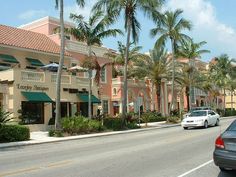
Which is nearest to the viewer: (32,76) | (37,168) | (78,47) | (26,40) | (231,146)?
(231,146)


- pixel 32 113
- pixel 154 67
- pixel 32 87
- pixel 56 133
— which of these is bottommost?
pixel 56 133

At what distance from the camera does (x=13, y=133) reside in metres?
25.2

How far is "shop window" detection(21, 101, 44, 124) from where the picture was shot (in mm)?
33481

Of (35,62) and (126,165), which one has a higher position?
(35,62)

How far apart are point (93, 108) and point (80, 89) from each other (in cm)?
295

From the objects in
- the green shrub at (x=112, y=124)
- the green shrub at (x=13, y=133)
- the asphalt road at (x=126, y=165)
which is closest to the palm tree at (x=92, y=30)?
the green shrub at (x=112, y=124)

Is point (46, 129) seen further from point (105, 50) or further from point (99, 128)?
point (105, 50)

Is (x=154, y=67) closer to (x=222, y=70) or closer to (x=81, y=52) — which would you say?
(x=81, y=52)

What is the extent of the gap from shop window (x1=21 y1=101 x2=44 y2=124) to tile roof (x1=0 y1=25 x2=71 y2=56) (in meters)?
5.36

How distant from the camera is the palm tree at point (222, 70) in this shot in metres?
75.4

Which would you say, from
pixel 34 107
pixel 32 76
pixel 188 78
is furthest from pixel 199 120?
pixel 188 78

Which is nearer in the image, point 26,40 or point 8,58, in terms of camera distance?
point 8,58

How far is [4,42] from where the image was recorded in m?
35.1

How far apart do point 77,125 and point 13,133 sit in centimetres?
583
